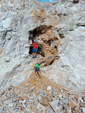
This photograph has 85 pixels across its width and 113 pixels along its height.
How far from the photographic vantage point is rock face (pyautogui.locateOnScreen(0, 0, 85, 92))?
6.73m

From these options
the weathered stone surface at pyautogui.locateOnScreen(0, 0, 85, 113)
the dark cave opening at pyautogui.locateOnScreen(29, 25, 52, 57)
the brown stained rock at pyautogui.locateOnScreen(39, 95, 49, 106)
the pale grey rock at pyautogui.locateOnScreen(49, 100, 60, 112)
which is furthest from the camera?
the dark cave opening at pyautogui.locateOnScreen(29, 25, 52, 57)

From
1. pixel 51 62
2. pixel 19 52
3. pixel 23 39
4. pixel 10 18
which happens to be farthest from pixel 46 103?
pixel 10 18

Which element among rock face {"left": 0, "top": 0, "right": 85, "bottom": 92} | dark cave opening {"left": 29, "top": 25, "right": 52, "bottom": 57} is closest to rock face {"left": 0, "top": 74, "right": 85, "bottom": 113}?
rock face {"left": 0, "top": 0, "right": 85, "bottom": 92}

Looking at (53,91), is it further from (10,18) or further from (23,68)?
(10,18)

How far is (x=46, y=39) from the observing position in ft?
32.7

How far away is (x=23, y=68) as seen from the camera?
7492mm

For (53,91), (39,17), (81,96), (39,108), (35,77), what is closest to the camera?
(39,108)

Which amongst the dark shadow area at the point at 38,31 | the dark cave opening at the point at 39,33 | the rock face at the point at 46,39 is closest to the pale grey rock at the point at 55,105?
the rock face at the point at 46,39

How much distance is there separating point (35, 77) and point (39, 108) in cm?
259

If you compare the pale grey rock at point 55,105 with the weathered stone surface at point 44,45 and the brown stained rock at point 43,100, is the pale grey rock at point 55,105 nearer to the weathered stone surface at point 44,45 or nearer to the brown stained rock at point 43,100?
the weathered stone surface at point 44,45

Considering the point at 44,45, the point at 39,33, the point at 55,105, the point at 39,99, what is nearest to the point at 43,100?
the point at 39,99

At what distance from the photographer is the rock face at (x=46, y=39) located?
6.73 m

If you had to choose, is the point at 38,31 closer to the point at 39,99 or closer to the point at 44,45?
the point at 44,45

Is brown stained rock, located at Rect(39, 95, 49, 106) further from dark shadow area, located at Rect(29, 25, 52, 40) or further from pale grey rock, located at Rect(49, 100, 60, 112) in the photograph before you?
dark shadow area, located at Rect(29, 25, 52, 40)
